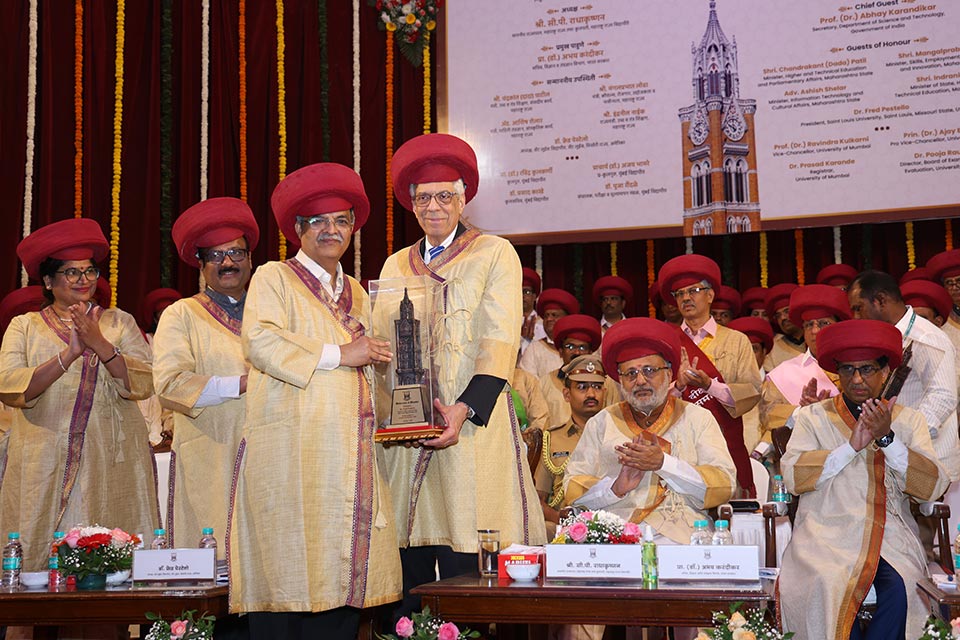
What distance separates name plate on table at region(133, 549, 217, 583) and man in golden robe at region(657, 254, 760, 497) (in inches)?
87.1

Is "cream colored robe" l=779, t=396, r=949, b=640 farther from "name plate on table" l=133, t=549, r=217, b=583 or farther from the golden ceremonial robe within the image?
the golden ceremonial robe

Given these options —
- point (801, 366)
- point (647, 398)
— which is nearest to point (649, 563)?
point (647, 398)

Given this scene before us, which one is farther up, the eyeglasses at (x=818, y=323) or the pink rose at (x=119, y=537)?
the eyeglasses at (x=818, y=323)

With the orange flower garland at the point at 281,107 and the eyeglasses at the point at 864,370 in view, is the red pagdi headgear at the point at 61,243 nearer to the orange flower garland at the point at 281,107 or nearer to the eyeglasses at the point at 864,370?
the eyeglasses at the point at 864,370

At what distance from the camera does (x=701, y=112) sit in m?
7.30

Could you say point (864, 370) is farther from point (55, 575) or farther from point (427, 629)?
point (55, 575)

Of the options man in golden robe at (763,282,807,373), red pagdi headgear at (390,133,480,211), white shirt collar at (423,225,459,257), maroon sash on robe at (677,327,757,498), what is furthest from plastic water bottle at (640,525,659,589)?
man in golden robe at (763,282,807,373)

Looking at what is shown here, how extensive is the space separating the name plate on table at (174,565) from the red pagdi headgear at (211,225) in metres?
1.39

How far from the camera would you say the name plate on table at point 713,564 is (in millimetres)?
3211

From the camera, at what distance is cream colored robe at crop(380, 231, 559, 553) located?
359 centimetres

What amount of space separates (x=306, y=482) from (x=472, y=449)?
1.69 feet

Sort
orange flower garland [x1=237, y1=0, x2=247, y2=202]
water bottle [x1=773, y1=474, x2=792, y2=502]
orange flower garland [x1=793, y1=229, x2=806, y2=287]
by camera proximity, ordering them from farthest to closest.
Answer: orange flower garland [x1=237, y1=0, x2=247, y2=202]
orange flower garland [x1=793, y1=229, x2=806, y2=287]
water bottle [x1=773, y1=474, x2=792, y2=502]

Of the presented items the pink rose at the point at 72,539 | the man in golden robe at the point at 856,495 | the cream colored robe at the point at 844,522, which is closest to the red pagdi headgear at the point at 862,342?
the man in golden robe at the point at 856,495

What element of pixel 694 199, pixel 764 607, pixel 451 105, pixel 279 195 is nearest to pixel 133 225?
pixel 451 105
